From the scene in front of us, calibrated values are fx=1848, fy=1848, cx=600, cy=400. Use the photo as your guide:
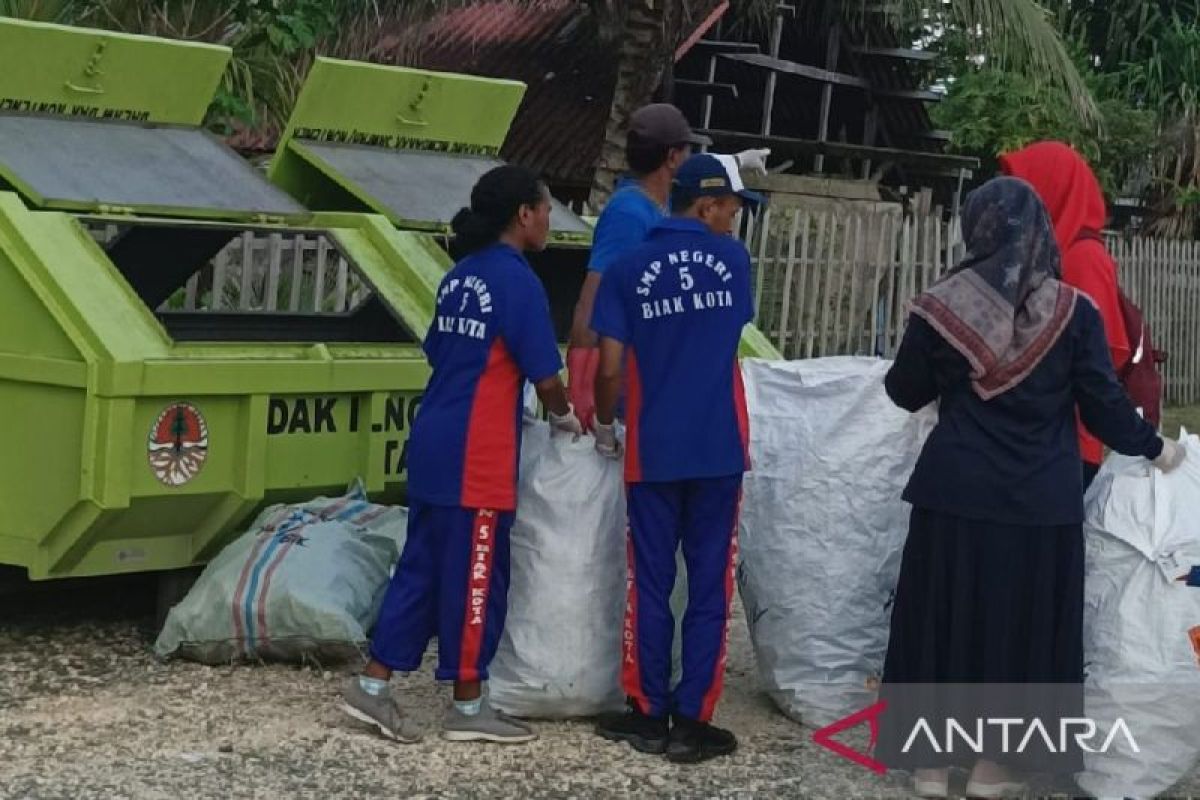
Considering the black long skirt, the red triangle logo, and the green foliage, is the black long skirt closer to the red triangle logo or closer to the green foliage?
the red triangle logo

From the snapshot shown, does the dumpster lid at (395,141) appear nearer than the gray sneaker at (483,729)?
No

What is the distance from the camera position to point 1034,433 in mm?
4230

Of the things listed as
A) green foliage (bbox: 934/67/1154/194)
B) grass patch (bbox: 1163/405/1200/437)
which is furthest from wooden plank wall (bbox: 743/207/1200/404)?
green foliage (bbox: 934/67/1154/194)

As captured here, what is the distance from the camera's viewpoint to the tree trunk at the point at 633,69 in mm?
11859

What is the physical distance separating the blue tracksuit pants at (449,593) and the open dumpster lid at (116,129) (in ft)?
5.17

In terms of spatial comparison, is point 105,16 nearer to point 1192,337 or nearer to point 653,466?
point 653,466

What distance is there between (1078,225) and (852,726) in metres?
1.44

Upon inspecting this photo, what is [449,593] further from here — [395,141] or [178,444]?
[395,141]

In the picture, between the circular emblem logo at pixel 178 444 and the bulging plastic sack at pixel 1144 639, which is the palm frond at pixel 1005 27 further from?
the bulging plastic sack at pixel 1144 639

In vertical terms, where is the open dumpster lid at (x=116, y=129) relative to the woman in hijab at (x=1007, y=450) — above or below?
above

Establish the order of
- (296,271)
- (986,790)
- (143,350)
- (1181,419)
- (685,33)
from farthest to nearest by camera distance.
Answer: (1181,419)
(685,33)
(296,271)
(143,350)
(986,790)

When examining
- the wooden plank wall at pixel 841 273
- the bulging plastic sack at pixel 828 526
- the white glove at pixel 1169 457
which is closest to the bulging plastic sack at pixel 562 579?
the bulging plastic sack at pixel 828 526

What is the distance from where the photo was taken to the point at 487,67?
1645 cm

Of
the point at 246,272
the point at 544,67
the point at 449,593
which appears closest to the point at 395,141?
the point at 246,272
